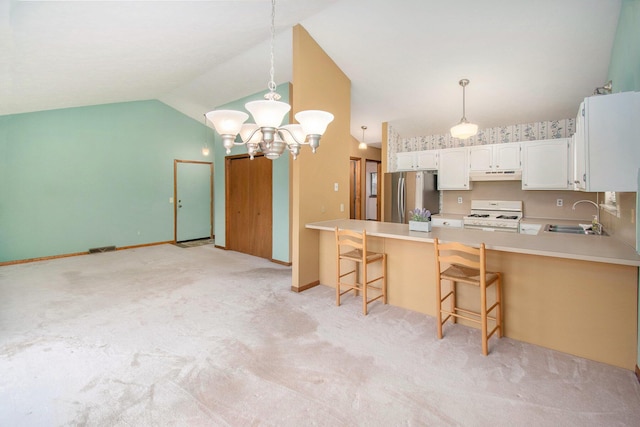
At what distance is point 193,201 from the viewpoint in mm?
7465

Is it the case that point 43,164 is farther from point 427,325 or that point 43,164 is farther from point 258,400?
point 427,325

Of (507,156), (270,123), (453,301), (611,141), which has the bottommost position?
(453,301)

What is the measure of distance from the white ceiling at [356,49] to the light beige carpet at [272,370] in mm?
2698

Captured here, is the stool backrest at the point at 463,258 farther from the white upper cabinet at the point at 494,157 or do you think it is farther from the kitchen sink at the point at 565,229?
the white upper cabinet at the point at 494,157

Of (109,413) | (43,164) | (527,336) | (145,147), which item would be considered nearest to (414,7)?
(527,336)

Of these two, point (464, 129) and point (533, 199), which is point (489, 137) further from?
point (464, 129)

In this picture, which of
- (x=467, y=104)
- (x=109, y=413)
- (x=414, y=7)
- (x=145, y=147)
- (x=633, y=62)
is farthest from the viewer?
(x=145, y=147)

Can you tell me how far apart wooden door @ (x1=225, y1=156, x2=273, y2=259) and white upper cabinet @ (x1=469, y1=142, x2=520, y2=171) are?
11.3 ft

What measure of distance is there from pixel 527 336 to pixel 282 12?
12.8 ft

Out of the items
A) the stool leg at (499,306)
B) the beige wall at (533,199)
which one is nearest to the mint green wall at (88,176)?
the beige wall at (533,199)

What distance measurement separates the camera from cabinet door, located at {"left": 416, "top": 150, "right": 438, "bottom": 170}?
5430mm

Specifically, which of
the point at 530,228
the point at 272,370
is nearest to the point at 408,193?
the point at 530,228

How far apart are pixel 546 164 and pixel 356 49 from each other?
3.12 m

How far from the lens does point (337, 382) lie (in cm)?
200
